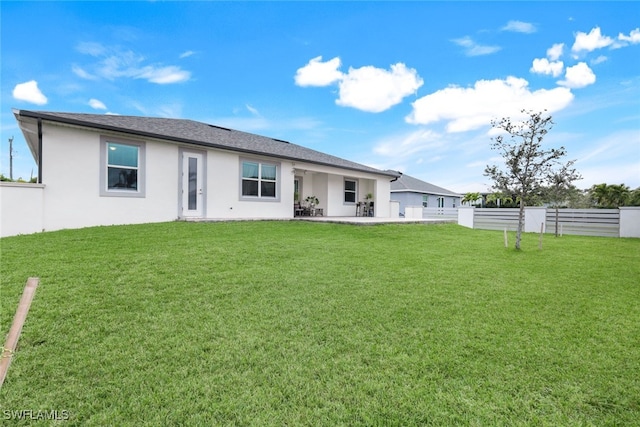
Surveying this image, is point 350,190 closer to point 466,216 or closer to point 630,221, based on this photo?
point 466,216

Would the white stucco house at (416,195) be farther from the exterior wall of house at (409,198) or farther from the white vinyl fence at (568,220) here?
the white vinyl fence at (568,220)

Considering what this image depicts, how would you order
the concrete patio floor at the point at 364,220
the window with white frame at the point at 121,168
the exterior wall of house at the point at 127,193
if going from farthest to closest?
the concrete patio floor at the point at 364,220 < the window with white frame at the point at 121,168 < the exterior wall of house at the point at 127,193

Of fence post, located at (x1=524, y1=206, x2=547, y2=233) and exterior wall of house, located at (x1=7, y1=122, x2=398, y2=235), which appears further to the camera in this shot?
fence post, located at (x1=524, y1=206, x2=547, y2=233)

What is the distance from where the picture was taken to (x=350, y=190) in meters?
18.3

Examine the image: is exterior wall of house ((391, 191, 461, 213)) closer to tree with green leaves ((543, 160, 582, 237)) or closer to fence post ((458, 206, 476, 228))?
fence post ((458, 206, 476, 228))

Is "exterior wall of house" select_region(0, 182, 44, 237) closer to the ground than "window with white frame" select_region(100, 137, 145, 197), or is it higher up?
closer to the ground

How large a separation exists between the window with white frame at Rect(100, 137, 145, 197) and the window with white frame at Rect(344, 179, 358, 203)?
10948 millimetres

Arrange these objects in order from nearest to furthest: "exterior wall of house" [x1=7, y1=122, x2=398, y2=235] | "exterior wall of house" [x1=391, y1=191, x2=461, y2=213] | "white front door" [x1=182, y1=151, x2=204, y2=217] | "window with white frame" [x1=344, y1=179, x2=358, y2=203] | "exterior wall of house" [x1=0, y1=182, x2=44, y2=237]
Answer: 1. "exterior wall of house" [x1=0, y1=182, x2=44, y2=237]
2. "exterior wall of house" [x1=7, y1=122, x2=398, y2=235]
3. "white front door" [x1=182, y1=151, x2=204, y2=217]
4. "window with white frame" [x1=344, y1=179, x2=358, y2=203]
5. "exterior wall of house" [x1=391, y1=191, x2=461, y2=213]

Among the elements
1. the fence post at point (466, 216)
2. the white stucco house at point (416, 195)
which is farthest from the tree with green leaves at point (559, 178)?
the white stucco house at point (416, 195)

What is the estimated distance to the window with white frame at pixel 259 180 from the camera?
12641 millimetres

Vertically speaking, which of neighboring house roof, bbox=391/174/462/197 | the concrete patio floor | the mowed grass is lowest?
the mowed grass

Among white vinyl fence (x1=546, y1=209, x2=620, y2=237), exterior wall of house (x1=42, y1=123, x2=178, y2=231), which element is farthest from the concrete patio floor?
exterior wall of house (x1=42, y1=123, x2=178, y2=231)

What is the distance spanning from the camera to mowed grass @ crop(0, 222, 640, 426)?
2.28 m

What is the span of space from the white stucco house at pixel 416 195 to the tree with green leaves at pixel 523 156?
56.8 ft
